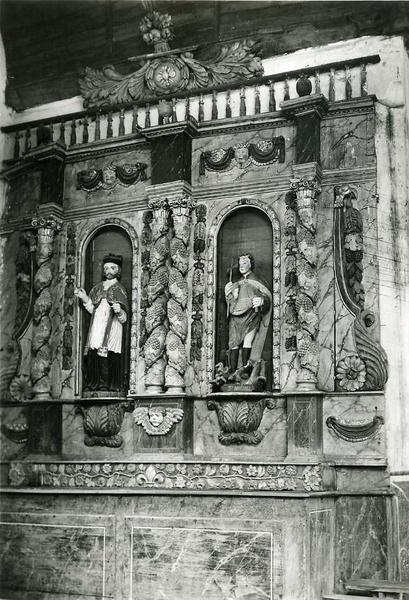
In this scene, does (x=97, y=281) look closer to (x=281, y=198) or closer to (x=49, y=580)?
(x=281, y=198)

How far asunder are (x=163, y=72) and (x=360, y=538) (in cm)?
528

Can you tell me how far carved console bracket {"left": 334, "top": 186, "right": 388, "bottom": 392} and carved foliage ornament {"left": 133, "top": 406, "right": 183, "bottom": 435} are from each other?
163 cm

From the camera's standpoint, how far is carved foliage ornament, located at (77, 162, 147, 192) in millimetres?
9016

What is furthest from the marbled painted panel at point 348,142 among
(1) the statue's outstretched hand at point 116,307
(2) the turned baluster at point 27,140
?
(2) the turned baluster at point 27,140

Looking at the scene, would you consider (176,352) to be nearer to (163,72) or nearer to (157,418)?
(157,418)

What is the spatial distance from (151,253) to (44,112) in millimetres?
2524

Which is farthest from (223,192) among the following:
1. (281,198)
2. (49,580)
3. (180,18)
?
(49,580)

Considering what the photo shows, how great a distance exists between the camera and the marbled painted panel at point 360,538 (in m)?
7.42

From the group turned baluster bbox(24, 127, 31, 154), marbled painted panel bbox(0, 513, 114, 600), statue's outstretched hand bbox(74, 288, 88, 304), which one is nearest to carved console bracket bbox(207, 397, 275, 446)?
marbled painted panel bbox(0, 513, 114, 600)

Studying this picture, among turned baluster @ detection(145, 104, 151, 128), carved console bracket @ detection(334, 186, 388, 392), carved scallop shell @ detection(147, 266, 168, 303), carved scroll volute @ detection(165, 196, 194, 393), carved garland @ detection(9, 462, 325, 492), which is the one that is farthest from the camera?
turned baluster @ detection(145, 104, 151, 128)

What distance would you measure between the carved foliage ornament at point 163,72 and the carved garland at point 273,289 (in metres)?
1.42

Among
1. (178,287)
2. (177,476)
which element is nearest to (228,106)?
(178,287)

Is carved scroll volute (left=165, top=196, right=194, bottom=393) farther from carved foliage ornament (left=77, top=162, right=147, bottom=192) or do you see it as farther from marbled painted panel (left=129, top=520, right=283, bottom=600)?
marbled painted panel (left=129, top=520, right=283, bottom=600)

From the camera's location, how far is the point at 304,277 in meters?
7.97
